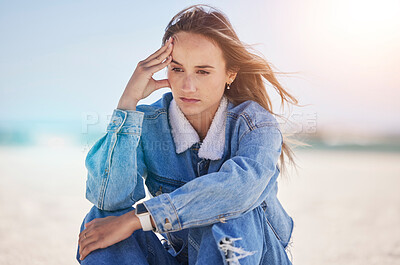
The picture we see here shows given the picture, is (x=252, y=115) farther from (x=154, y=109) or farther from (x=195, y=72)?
(x=154, y=109)

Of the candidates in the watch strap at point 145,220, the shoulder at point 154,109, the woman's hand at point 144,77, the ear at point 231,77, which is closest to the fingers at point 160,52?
the woman's hand at point 144,77

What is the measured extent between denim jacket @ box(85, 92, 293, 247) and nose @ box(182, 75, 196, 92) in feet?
0.67

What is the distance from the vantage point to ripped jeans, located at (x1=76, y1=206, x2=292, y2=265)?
1.42 m

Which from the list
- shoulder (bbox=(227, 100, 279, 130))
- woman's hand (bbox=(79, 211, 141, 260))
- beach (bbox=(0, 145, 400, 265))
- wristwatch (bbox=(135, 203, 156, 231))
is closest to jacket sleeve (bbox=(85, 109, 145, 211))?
woman's hand (bbox=(79, 211, 141, 260))

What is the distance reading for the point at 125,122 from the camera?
5.64 feet

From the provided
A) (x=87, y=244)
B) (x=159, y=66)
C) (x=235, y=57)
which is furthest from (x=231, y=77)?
(x=87, y=244)

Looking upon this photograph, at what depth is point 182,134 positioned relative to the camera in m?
1.92

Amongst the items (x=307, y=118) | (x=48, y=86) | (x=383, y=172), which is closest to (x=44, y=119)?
(x=48, y=86)

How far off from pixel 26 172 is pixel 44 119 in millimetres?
5031

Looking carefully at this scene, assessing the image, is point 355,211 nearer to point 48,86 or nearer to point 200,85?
point 200,85

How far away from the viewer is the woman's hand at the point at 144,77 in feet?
5.87

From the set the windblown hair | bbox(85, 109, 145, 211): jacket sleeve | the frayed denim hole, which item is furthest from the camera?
the windblown hair

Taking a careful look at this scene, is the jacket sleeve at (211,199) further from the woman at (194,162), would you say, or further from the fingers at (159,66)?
the fingers at (159,66)

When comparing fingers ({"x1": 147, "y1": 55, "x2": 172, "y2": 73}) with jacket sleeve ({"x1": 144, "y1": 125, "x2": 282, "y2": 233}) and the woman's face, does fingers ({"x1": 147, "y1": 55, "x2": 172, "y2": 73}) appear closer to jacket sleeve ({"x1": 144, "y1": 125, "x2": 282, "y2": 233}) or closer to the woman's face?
the woman's face
